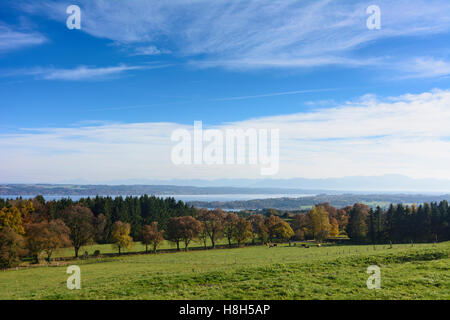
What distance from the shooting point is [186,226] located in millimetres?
74312

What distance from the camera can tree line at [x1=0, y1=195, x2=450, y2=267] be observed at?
208ft

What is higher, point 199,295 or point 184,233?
point 199,295

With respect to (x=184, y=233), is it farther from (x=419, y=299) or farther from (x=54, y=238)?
(x=419, y=299)

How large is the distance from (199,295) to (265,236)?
230 feet

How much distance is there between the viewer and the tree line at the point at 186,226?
63344 millimetres

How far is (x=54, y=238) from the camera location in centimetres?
5756

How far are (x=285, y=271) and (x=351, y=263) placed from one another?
638 cm
